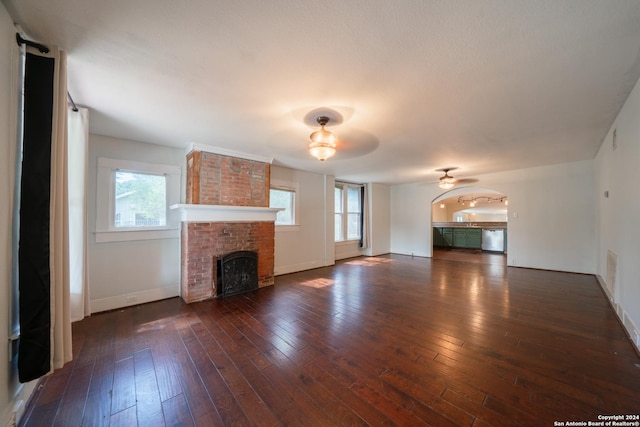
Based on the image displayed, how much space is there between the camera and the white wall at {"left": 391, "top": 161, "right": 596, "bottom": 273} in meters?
5.11

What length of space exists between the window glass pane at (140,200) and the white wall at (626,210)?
6.00m

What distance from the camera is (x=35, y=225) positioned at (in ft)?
5.19

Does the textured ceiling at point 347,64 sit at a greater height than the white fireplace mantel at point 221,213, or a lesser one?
greater

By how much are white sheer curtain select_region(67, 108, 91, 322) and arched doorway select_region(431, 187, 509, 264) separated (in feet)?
26.7

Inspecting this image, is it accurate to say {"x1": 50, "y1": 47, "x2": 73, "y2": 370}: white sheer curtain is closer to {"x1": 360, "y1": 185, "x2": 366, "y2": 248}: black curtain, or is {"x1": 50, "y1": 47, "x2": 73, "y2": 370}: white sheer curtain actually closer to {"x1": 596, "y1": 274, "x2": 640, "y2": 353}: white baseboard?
{"x1": 596, "y1": 274, "x2": 640, "y2": 353}: white baseboard

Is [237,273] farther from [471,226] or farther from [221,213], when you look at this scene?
[471,226]

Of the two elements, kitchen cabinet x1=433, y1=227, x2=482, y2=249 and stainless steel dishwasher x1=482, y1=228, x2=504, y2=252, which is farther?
kitchen cabinet x1=433, y1=227, x2=482, y2=249

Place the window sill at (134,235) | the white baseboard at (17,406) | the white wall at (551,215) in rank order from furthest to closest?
the white wall at (551,215), the window sill at (134,235), the white baseboard at (17,406)

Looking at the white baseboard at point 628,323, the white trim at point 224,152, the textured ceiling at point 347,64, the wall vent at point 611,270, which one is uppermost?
the textured ceiling at point 347,64

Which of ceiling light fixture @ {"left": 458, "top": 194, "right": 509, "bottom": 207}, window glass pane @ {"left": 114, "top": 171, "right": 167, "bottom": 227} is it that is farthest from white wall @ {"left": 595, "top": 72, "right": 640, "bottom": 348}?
ceiling light fixture @ {"left": 458, "top": 194, "right": 509, "bottom": 207}

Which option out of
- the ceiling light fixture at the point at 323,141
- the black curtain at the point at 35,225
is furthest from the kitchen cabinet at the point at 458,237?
the black curtain at the point at 35,225

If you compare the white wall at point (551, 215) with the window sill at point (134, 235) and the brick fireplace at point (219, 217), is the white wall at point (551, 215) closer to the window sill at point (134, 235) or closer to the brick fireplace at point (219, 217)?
the brick fireplace at point (219, 217)

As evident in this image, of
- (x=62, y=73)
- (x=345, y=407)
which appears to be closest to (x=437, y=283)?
(x=345, y=407)

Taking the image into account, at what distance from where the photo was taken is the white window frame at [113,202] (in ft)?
11.2
